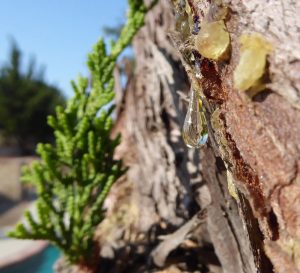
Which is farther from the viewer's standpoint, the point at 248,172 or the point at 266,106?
the point at 248,172

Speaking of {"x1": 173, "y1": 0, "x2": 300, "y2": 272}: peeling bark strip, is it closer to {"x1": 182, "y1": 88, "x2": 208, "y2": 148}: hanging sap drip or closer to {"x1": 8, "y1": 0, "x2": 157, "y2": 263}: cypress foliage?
{"x1": 182, "y1": 88, "x2": 208, "y2": 148}: hanging sap drip

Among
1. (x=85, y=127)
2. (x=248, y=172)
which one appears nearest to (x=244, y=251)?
(x=248, y=172)

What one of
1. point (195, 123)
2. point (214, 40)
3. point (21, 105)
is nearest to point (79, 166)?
point (195, 123)

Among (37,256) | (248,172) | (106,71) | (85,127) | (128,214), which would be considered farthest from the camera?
(37,256)

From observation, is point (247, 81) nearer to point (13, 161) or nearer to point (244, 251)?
point (244, 251)

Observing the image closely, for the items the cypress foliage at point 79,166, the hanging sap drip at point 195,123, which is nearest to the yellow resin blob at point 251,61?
the hanging sap drip at point 195,123

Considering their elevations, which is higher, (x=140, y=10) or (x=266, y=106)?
(x=140, y=10)

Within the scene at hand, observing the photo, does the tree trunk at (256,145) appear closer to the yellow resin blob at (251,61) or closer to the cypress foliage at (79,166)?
the yellow resin blob at (251,61)
